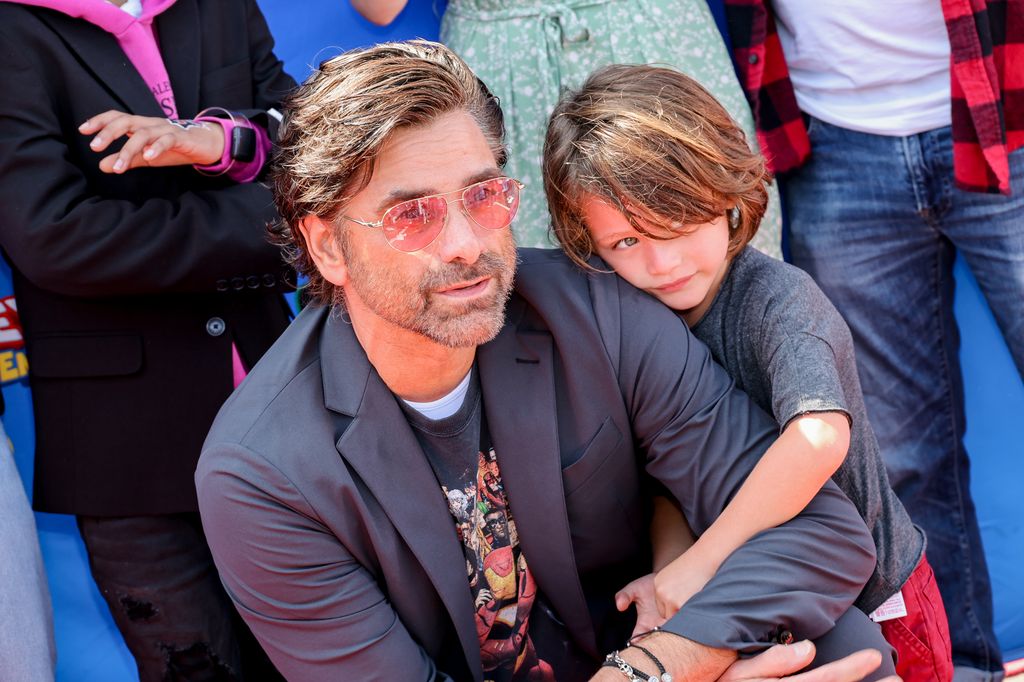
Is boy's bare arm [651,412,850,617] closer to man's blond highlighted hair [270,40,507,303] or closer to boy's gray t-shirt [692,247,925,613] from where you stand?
boy's gray t-shirt [692,247,925,613]

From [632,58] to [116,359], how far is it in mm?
1455

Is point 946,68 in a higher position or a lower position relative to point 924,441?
higher

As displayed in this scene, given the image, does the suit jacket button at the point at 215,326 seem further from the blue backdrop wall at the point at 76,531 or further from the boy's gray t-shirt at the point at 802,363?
the boy's gray t-shirt at the point at 802,363

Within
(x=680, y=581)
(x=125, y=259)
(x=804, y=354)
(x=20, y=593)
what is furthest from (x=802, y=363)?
(x=20, y=593)

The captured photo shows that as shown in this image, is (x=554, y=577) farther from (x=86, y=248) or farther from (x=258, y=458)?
(x=86, y=248)

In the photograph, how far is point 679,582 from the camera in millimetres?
2246

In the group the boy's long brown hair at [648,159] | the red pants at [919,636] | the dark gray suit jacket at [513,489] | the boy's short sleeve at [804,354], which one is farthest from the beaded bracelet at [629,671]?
the boy's long brown hair at [648,159]

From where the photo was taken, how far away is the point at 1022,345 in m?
3.07

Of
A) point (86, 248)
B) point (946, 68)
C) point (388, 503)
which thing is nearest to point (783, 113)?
point (946, 68)

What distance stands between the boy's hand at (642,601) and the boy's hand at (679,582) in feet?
0.17

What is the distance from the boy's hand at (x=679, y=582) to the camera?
223 cm

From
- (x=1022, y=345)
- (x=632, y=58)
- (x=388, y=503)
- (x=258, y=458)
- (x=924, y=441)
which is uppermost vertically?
(x=632, y=58)

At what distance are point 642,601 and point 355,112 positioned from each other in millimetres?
1190

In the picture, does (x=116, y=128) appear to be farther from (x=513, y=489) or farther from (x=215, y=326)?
(x=513, y=489)
